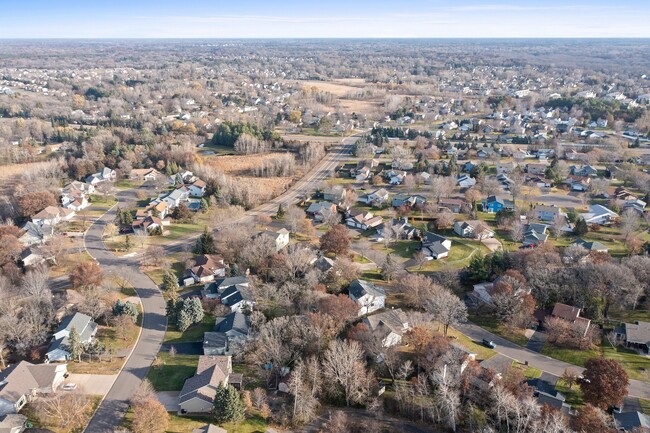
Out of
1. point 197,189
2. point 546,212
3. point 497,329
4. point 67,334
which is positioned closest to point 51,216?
point 197,189

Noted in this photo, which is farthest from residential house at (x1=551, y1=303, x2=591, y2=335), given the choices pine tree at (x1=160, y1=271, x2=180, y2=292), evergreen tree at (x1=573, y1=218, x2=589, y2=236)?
pine tree at (x1=160, y1=271, x2=180, y2=292)

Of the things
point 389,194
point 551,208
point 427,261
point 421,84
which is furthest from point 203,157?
point 421,84

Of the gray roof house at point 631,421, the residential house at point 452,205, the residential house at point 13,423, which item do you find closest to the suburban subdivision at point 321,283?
the gray roof house at point 631,421

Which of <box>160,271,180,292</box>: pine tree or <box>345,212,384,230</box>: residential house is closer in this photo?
<box>160,271,180,292</box>: pine tree

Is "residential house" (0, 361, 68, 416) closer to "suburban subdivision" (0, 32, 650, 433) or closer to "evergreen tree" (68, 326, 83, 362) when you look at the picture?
"suburban subdivision" (0, 32, 650, 433)

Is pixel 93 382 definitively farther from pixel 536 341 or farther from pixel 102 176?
pixel 102 176

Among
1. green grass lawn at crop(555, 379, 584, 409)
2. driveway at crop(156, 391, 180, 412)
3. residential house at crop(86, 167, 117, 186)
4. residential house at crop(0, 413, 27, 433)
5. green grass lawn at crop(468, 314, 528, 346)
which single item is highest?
residential house at crop(86, 167, 117, 186)

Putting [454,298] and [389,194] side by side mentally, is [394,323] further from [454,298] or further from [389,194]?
[389,194]

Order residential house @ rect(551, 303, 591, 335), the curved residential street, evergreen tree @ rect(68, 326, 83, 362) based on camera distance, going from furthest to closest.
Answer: residential house @ rect(551, 303, 591, 335) < evergreen tree @ rect(68, 326, 83, 362) < the curved residential street
